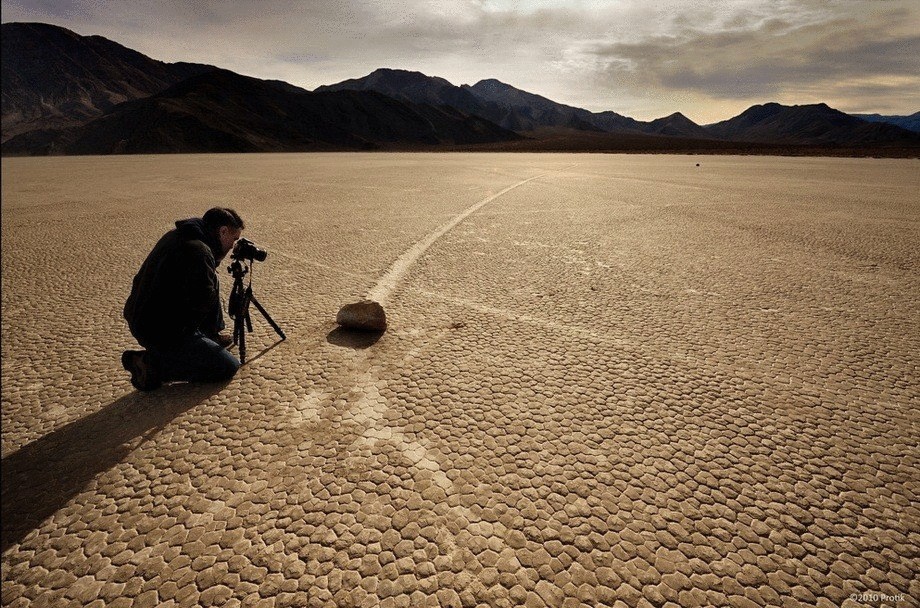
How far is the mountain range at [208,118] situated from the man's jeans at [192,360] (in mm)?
47078

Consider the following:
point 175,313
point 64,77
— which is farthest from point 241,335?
point 64,77

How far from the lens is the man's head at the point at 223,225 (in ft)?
11.8

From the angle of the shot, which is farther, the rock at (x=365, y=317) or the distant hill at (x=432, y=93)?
the distant hill at (x=432, y=93)

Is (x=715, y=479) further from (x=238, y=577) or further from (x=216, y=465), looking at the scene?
(x=216, y=465)

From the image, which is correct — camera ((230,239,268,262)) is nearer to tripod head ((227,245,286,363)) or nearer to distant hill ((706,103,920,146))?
tripod head ((227,245,286,363))

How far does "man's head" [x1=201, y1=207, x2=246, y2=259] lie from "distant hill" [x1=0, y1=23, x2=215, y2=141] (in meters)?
109

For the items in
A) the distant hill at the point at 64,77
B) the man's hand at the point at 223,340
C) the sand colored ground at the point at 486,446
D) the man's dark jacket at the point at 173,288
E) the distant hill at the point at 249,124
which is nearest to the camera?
the sand colored ground at the point at 486,446

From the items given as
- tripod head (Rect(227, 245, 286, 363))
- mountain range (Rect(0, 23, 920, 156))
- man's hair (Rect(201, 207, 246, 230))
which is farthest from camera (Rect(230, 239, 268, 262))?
mountain range (Rect(0, 23, 920, 156))

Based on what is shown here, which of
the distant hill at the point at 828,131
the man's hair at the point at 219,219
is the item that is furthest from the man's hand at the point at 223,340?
the distant hill at the point at 828,131

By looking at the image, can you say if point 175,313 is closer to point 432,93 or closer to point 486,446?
point 486,446

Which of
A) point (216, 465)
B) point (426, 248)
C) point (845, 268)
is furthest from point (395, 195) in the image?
point (216, 465)

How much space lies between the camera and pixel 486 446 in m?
2.85

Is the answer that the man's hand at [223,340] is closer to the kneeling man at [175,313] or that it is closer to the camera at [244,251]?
the kneeling man at [175,313]

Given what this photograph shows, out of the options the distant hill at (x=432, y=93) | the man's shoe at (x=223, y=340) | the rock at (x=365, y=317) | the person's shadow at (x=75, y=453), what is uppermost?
the distant hill at (x=432, y=93)
